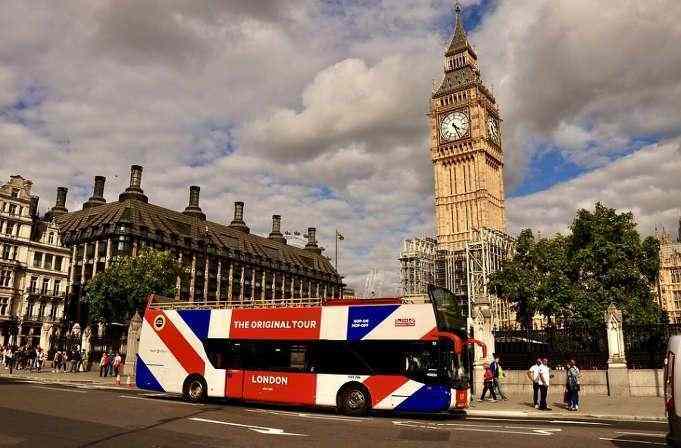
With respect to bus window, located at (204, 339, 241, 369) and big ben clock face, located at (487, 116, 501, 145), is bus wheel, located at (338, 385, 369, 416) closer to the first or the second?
bus window, located at (204, 339, 241, 369)

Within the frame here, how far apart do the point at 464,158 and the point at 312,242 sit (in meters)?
47.5

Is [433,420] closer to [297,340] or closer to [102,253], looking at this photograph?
[297,340]

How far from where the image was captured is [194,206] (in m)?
103

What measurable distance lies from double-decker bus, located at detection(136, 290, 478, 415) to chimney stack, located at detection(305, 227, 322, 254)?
110 meters

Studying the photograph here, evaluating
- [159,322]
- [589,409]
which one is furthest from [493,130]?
[159,322]

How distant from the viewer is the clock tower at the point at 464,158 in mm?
97688

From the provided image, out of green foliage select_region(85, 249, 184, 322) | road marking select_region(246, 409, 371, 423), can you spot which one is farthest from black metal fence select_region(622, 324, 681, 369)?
green foliage select_region(85, 249, 184, 322)

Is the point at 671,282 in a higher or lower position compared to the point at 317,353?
higher

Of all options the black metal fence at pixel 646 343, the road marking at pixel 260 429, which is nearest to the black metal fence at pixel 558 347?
the black metal fence at pixel 646 343

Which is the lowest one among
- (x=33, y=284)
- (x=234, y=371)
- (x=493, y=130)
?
(x=234, y=371)

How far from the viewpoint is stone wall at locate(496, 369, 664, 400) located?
76.3ft

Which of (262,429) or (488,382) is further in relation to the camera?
(488,382)

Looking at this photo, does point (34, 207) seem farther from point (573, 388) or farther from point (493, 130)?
point (493, 130)

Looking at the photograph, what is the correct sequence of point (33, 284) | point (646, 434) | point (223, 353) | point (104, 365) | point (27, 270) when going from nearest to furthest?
point (646, 434), point (223, 353), point (104, 365), point (27, 270), point (33, 284)
